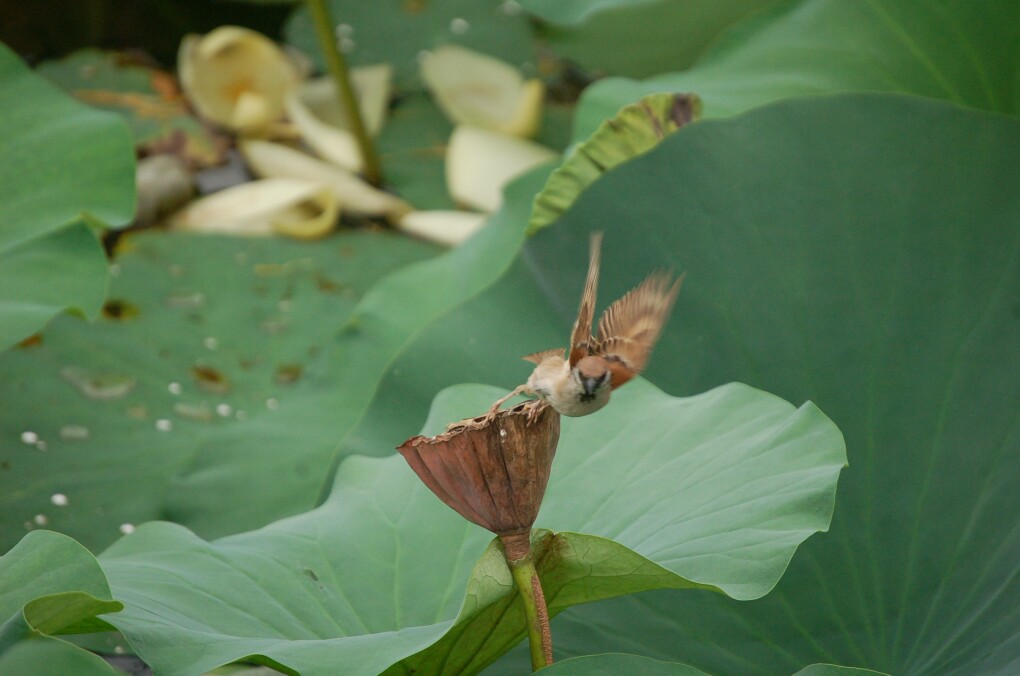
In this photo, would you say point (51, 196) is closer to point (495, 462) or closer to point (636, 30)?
point (495, 462)

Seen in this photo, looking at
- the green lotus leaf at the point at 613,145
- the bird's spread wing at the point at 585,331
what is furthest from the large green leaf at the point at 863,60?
the bird's spread wing at the point at 585,331

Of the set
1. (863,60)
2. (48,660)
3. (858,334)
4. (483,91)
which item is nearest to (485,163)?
(483,91)

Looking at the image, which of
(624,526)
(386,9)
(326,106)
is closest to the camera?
(624,526)

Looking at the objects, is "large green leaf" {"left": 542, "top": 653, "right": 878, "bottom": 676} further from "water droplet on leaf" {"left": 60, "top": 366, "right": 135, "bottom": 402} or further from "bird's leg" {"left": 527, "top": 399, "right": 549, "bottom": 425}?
"water droplet on leaf" {"left": 60, "top": 366, "right": 135, "bottom": 402}

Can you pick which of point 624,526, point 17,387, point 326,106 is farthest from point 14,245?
point 326,106

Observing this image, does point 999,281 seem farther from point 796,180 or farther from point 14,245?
point 14,245

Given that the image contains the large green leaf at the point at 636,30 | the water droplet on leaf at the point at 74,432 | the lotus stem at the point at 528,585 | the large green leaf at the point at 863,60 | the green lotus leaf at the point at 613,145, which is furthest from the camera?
the large green leaf at the point at 636,30

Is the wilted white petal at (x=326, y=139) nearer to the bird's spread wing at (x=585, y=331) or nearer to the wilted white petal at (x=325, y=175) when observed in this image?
the wilted white petal at (x=325, y=175)
